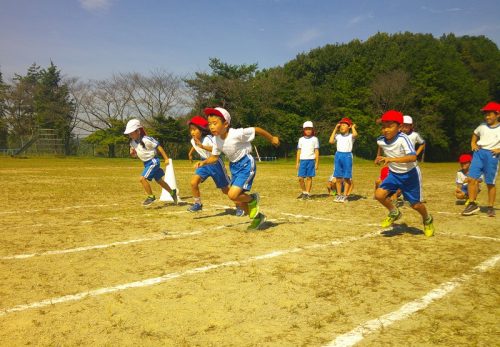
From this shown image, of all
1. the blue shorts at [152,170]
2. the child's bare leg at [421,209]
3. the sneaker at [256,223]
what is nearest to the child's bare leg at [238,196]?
the sneaker at [256,223]

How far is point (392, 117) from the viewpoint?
5.87 meters

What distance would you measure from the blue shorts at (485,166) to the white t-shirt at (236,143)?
15.7 feet

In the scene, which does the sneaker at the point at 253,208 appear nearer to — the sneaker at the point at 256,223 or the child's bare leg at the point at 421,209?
the sneaker at the point at 256,223

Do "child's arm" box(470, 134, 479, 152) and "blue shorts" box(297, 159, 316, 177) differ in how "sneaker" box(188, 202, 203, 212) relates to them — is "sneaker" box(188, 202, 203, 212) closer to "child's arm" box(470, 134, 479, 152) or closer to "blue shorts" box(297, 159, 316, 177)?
"blue shorts" box(297, 159, 316, 177)

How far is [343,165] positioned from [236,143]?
4482mm

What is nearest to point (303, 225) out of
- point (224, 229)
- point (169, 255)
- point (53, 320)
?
point (224, 229)

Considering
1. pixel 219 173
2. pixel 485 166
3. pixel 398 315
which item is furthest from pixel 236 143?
pixel 485 166

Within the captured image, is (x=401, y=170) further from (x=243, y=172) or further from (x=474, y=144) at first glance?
(x=474, y=144)

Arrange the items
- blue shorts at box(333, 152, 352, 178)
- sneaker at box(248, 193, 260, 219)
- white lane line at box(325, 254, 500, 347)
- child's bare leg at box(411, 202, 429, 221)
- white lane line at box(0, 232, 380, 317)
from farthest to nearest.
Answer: blue shorts at box(333, 152, 352, 178), sneaker at box(248, 193, 260, 219), child's bare leg at box(411, 202, 429, 221), white lane line at box(0, 232, 380, 317), white lane line at box(325, 254, 500, 347)

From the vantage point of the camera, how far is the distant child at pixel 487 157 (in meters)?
7.74

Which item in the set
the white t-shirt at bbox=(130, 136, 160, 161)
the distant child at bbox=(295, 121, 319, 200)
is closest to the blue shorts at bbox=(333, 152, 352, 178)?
the distant child at bbox=(295, 121, 319, 200)

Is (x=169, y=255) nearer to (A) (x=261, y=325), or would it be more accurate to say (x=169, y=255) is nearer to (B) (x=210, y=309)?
(B) (x=210, y=309)

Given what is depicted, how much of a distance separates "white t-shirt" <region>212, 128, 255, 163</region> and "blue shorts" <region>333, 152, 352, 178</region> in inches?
166

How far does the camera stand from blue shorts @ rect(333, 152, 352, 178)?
33.1ft
